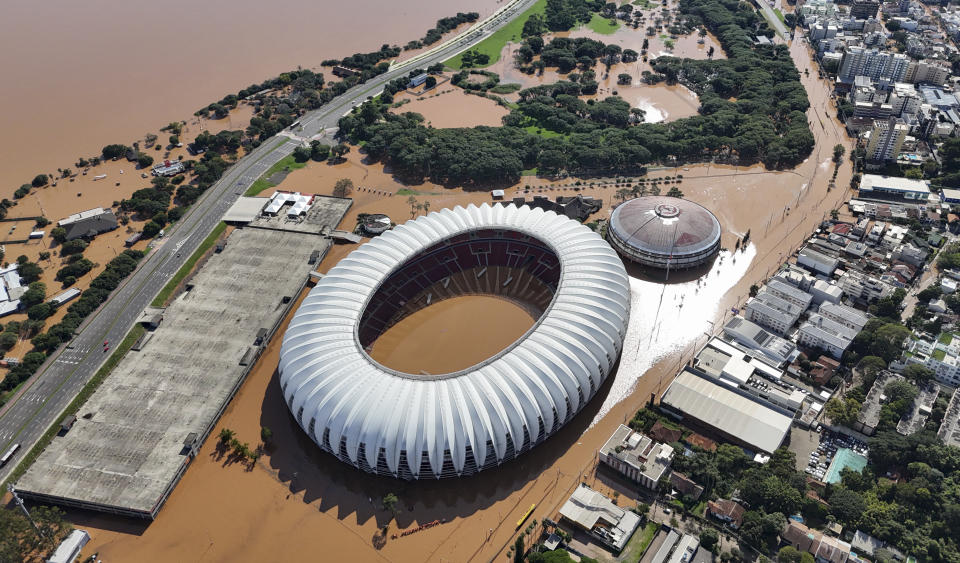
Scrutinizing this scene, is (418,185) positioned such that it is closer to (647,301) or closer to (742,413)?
(647,301)

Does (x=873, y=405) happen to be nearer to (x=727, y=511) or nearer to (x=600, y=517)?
(x=727, y=511)

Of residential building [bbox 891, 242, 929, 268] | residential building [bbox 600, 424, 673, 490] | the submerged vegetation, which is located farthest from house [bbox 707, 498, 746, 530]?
the submerged vegetation

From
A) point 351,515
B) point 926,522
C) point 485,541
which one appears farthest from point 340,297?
point 926,522

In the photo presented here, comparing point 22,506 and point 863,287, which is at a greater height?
point 863,287

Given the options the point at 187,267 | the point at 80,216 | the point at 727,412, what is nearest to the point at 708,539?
the point at 727,412

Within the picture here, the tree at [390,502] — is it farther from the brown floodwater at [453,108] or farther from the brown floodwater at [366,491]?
the brown floodwater at [453,108]

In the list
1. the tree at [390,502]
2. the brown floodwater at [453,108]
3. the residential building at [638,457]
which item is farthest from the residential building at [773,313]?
the brown floodwater at [453,108]

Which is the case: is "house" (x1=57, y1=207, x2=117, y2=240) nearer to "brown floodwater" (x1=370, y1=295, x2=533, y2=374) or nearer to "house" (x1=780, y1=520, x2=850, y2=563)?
"brown floodwater" (x1=370, y1=295, x2=533, y2=374)
